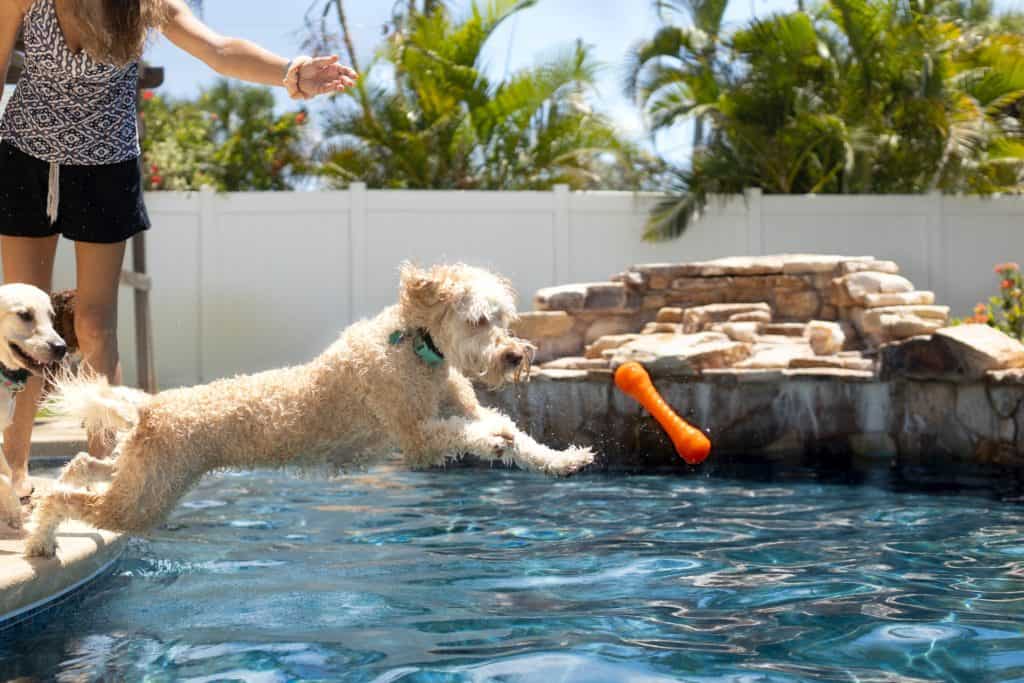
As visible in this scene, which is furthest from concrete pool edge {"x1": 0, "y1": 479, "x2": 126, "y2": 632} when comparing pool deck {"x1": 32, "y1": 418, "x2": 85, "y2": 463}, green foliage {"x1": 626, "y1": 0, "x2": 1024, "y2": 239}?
green foliage {"x1": 626, "y1": 0, "x2": 1024, "y2": 239}

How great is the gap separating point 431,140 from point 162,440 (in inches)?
559

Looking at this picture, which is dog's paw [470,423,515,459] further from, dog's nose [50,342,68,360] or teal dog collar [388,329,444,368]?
dog's nose [50,342,68,360]

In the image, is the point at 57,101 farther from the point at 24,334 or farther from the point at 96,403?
the point at 96,403

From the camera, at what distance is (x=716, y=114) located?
Answer: 1819 centimetres

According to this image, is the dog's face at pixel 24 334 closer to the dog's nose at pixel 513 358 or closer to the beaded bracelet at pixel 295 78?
the beaded bracelet at pixel 295 78

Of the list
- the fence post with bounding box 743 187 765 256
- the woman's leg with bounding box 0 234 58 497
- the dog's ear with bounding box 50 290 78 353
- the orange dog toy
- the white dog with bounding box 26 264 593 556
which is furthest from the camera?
the fence post with bounding box 743 187 765 256

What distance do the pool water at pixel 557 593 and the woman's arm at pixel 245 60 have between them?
A: 1.65 meters

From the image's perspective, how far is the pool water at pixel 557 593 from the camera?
351 centimetres

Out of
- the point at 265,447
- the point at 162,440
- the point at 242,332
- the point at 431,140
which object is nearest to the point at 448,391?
the point at 265,447

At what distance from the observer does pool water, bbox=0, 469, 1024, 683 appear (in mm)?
3506

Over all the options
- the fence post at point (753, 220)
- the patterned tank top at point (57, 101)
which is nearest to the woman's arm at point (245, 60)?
the patterned tank top at point (57, 101)

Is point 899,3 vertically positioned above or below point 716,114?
above

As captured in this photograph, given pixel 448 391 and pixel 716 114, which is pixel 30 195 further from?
pixel 716 114

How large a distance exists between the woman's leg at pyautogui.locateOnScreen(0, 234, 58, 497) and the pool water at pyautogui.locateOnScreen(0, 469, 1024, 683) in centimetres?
64
